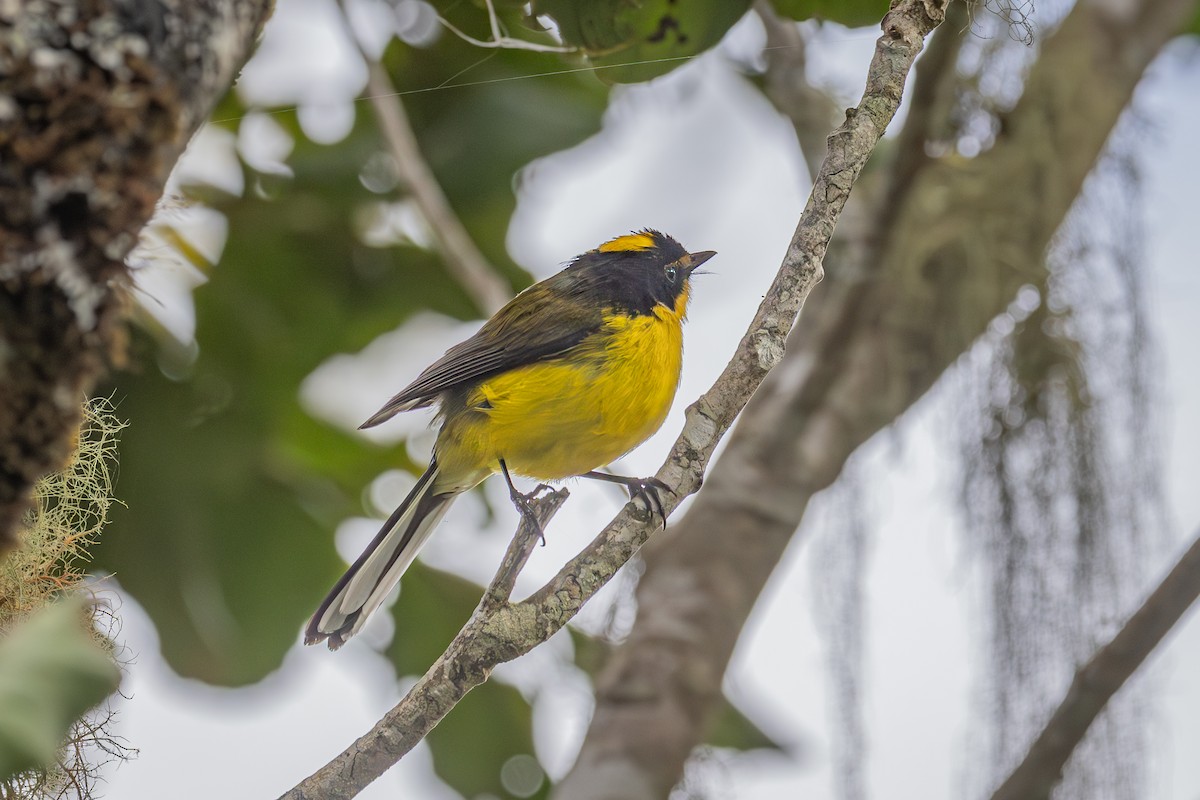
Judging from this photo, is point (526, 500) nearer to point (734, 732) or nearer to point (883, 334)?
point (734, 732)

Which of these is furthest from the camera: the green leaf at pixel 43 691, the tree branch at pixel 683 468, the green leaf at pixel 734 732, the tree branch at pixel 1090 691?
the green leaf at pixel 734 732

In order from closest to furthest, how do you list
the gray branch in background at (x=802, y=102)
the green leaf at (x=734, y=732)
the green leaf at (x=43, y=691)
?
the green leaf at (x=43, y=691)
the green leaf at (x=734, y=732)
the gray branch in background at (x=802, y=102)

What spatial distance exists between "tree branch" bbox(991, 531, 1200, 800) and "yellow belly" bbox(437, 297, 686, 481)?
0.71 metres

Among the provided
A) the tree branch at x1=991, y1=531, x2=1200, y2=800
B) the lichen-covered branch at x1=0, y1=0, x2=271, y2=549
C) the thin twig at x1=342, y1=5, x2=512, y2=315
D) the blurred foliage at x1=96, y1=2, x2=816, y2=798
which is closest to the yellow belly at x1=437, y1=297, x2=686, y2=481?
the blurred foliage at x1=96, y1=2, x2=816, y2=798

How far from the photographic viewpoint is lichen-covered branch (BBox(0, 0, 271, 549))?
19.2 inches

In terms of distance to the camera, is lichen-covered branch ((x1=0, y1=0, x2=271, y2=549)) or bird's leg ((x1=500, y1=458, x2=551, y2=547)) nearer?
lichen-covered branch ((x1=0, y1=0, x2=271, y2=549))

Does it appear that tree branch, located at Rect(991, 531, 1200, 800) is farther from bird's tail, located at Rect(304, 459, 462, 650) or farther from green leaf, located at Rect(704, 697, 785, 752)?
bird's tail, located at Rect(304, 459, 462, 650)

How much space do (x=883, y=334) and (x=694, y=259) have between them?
3.60 ft

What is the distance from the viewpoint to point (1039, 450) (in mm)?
2068

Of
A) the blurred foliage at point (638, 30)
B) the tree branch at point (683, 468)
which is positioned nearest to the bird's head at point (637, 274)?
the blurred foliage at point (638, 30)

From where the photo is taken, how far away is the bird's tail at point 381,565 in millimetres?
1107

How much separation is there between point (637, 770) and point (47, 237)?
1.69 meters

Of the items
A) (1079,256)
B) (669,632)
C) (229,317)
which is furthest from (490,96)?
(1079,256)

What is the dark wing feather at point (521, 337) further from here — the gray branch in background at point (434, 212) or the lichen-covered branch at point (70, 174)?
the lichen-covered branch at point (70, 174)
